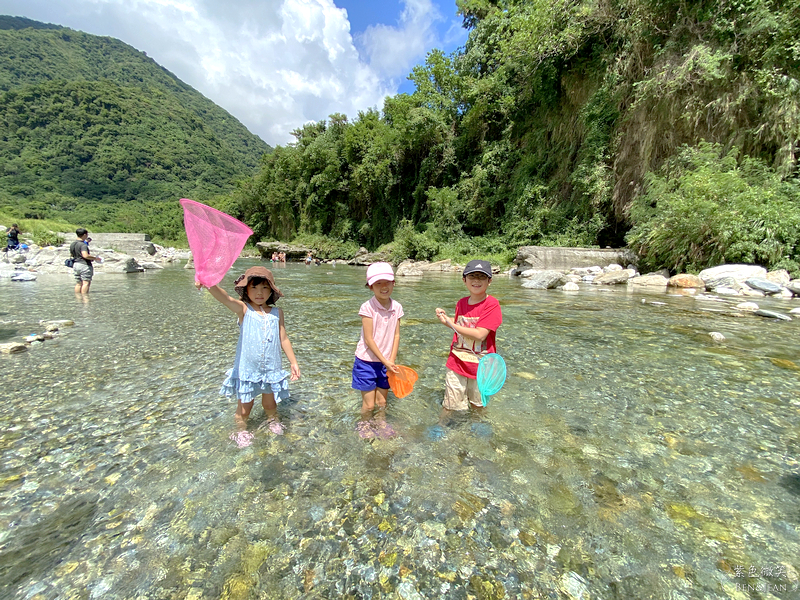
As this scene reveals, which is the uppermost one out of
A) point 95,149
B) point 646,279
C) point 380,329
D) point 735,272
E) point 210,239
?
point 95,149

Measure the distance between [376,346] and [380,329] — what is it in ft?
0.59

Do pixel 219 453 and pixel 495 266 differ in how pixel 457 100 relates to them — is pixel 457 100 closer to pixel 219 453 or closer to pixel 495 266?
pixel 495 266

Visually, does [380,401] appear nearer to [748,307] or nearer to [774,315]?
[774,315]

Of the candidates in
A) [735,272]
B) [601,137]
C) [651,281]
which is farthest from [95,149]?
[735,272]

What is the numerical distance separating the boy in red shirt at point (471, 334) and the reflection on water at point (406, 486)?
0.79ft

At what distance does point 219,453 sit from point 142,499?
547 millimetres

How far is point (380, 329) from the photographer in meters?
3.20

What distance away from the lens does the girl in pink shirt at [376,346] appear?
3072mm

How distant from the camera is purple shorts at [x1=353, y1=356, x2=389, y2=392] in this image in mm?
3262

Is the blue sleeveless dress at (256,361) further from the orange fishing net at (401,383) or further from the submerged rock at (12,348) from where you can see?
the submerged rock at (12,348)

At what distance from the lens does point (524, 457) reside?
2740 millimetres

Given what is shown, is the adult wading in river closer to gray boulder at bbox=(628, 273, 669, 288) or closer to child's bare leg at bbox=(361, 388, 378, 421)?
child's bare leg at bbox=(361, 388, 378, 421)

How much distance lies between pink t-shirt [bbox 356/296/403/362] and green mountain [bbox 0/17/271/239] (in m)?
69.2

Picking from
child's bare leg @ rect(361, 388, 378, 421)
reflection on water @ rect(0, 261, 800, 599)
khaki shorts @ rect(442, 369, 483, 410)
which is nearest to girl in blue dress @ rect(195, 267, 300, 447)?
reflection on water @ rect(0, 261, 800, 599)
